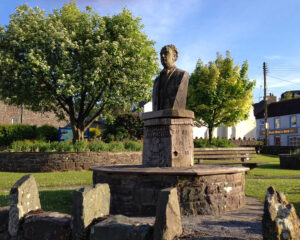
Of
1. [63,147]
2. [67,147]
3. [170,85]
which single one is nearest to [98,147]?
[67,147]

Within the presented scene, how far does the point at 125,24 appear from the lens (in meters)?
19.3

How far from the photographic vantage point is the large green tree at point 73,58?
17453 millimetres

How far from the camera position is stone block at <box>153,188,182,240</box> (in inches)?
112

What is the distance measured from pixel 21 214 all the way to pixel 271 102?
48.5 m

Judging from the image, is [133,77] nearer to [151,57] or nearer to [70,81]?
[151,57]

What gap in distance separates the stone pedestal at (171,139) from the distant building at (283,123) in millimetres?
37130

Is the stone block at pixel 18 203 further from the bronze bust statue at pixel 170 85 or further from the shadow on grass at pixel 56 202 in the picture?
the bronze bust statue at pixel 170 85

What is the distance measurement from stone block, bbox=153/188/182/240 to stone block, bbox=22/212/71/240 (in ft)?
3.80

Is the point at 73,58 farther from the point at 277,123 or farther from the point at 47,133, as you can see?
the point at 277,123

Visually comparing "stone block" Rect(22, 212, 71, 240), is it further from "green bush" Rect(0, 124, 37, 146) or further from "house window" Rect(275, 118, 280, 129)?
"house window" Rect(275, 118, 280, 129)

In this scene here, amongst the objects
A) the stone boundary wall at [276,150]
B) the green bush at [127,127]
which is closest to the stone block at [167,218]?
the green bush at [127,127]

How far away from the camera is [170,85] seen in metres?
7.17

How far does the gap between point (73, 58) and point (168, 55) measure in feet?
42.0

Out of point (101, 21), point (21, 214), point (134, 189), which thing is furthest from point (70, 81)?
point (21, 214)
